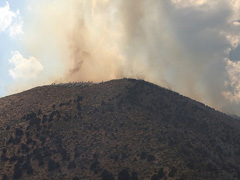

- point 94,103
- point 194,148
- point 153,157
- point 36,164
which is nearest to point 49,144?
point 36,164

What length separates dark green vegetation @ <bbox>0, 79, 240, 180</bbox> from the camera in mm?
120125

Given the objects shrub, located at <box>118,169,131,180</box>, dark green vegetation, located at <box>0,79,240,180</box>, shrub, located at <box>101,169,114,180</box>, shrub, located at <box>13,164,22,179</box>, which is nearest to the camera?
shrub, located at <box>118,169,131,180</box>

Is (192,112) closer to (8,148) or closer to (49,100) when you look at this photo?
(49,100)

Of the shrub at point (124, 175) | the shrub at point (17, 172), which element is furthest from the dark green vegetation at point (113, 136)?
the shrub at point (17, 172)

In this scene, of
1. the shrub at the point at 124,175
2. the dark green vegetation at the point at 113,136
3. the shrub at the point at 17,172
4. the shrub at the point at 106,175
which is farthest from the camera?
the shrub at the point at 17,172

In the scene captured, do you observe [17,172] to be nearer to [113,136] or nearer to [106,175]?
[106,175]

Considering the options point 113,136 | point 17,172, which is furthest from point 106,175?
point 17,172

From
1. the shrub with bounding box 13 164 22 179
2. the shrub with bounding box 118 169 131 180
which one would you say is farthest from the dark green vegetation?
the shrub with bounding box 13 164 22 179

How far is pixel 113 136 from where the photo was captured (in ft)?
467

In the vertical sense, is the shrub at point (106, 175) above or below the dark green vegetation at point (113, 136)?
below

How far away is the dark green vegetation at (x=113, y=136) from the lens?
120m

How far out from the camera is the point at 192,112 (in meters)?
181

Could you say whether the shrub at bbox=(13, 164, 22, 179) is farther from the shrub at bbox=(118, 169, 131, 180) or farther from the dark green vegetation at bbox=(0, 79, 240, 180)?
the shrub at bbox=(118, 169, 131, 180)

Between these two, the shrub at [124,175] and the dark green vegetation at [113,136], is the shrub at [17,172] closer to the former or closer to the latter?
the dark green vegetation at [113,136]
